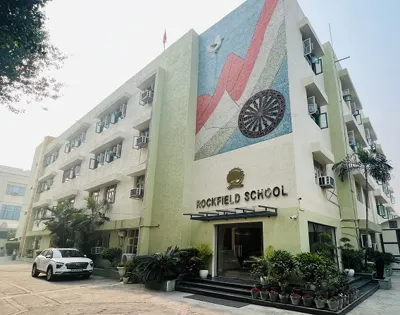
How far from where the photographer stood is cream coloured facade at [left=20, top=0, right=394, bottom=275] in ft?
36.5

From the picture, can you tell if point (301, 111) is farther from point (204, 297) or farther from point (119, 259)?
point (119, 259)

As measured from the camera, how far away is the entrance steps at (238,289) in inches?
301

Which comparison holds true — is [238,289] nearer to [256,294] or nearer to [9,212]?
[256,294]

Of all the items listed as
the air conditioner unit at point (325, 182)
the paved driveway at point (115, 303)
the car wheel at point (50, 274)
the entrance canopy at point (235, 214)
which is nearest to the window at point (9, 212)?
the car wheel at point (50, 274)

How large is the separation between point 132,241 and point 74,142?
15.0 meters

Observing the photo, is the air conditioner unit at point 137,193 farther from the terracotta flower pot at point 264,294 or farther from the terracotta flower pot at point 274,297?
the terracotta flower pot at point 274,297

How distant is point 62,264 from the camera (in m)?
13.0

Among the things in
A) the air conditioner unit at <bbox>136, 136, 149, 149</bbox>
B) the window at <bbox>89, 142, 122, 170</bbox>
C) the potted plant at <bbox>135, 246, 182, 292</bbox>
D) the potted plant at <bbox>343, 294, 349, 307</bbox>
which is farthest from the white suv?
the potted plant at <bbox>343, 294, 349, 307</bbox>

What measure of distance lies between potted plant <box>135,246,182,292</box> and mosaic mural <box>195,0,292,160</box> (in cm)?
560

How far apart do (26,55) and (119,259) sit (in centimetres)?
1146

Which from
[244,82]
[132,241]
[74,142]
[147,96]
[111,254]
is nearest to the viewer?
[244,82]

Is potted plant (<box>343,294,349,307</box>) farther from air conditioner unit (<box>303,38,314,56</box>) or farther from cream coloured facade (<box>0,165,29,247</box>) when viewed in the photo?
cream coloured facade (<box>0,165,29,247</box>)

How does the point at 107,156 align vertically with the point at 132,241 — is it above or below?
above

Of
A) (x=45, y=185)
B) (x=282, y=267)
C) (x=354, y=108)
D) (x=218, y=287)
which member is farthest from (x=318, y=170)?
(x=45, y=185)
